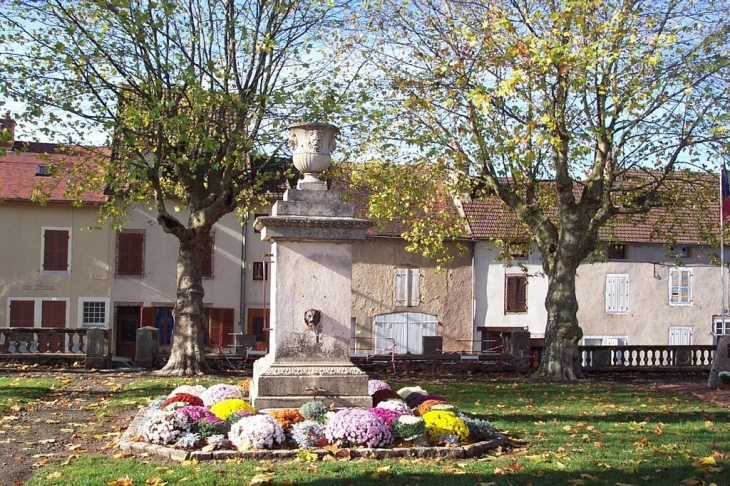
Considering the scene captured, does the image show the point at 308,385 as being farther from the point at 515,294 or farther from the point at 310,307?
the point at 515,294

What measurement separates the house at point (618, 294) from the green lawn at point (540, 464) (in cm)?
2561

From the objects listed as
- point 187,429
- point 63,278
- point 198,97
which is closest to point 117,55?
point 198,97

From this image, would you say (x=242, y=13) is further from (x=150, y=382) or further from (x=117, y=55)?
(x=150, y=382)

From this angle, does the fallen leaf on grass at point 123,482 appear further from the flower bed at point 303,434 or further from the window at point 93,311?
the window at point 93,311

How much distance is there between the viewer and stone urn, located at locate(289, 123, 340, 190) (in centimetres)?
1283

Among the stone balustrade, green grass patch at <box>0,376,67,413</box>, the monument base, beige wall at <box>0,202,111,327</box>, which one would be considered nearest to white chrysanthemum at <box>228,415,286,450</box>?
the monument base

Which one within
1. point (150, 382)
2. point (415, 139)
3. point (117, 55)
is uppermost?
point (117, 55)

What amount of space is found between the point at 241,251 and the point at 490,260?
10.9m

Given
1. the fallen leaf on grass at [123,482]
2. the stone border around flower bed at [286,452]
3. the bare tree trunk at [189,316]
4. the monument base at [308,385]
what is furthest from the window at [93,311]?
the fallen leaf on grass at [123,482]

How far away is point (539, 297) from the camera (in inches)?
1607

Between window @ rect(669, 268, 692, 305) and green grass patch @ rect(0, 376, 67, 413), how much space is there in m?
29.4

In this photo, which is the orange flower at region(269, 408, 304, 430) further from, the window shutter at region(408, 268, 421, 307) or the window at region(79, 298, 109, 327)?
the window shutter at region(408, 268, 421, 307)

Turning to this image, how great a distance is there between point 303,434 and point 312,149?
13.7 feet

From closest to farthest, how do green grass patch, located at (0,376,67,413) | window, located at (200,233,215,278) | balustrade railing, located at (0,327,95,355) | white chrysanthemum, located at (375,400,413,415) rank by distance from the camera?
white chrysanthemum, located at (375,400,413,415) → green grass patch, located at (0,376,67,413) → balustrade railing, located at (0,327,95,355) → window, located at (200,233,215,278)
